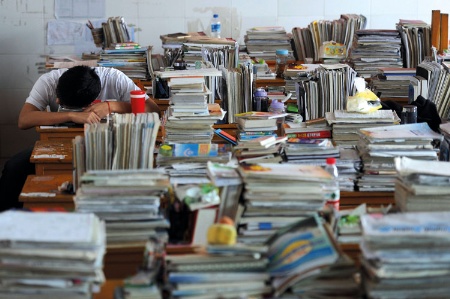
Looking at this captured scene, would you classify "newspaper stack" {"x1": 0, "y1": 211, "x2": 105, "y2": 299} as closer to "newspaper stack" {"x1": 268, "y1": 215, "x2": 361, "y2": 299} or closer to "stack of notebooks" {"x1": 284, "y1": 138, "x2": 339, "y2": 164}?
"newspaper stack" {"x1": 268, "y1": 215, "x2": 361, "y2": 299}

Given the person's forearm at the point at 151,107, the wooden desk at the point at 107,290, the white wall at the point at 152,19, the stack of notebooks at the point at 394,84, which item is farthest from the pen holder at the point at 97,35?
the wooden desk at the point at 107,290

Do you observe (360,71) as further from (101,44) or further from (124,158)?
(124,158)

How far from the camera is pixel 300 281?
2.66m

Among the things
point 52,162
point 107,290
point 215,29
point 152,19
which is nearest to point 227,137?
point 52,162

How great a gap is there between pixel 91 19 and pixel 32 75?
0.73 m

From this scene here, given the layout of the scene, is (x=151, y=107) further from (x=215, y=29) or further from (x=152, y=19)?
(x=152, y=19)

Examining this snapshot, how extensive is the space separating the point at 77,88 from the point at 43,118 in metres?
0.28

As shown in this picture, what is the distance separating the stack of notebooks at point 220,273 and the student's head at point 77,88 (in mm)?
2721

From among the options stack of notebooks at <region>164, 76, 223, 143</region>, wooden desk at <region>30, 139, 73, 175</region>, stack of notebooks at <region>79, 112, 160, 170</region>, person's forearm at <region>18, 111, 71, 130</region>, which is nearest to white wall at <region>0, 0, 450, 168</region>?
person's forearm at <region>18, 111, 71, 130</region>

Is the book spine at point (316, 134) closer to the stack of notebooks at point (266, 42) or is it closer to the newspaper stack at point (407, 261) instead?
the newspaper stack at point (407, 261)

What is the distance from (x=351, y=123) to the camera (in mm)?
4742

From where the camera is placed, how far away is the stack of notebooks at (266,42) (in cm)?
740

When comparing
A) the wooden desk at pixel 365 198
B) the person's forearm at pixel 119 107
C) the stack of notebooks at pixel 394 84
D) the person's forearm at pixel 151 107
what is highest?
the stack of notebooks at pixel 394 84

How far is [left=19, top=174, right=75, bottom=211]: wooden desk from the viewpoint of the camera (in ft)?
13.4
